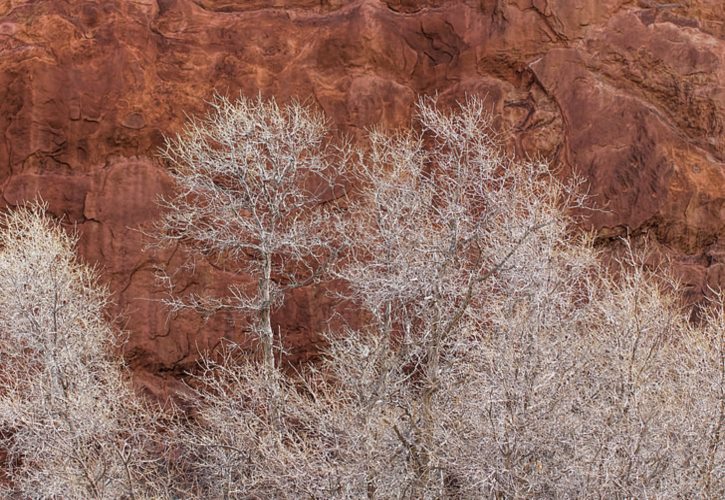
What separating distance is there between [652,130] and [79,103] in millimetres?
10243

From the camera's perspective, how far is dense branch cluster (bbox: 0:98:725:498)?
37.7 feet

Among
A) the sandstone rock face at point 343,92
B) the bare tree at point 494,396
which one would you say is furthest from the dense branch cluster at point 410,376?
the sandstone rock face at point 343,92

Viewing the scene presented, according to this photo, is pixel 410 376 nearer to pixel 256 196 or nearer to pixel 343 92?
pixel 256 196

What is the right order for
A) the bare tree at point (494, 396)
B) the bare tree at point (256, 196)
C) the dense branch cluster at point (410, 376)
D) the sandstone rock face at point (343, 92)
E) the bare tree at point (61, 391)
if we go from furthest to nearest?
1. the sandstone rock face at point (343, 92)
2. the bare tree at point (256, 196)
3. the bare tree at point (61, 391)
4. the dense branch cluster at point (410, 376)
5. the bare tree at point (494, 396)

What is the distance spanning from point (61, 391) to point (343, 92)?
24.5 ft

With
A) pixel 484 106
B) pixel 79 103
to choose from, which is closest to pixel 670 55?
pixel 484 106

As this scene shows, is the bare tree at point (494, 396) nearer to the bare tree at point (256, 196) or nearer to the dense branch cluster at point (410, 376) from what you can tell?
the dense branch cluster at point (410, 376)

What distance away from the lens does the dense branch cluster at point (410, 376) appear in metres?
11.5

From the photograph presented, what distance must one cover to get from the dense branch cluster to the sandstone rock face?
0.96m

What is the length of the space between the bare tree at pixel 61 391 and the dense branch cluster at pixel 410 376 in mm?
52

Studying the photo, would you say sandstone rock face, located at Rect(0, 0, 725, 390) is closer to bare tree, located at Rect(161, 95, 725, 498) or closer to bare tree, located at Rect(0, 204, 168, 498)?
bare tree, located at Rect(0, 204, 168, 498)

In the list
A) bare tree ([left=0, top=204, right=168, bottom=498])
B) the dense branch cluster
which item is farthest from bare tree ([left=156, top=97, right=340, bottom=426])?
bare tree ([left=0, top=204, right=168, bottom=498])

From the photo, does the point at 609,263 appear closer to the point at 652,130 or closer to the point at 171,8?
the point at 652,130

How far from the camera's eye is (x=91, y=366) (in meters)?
14.8
